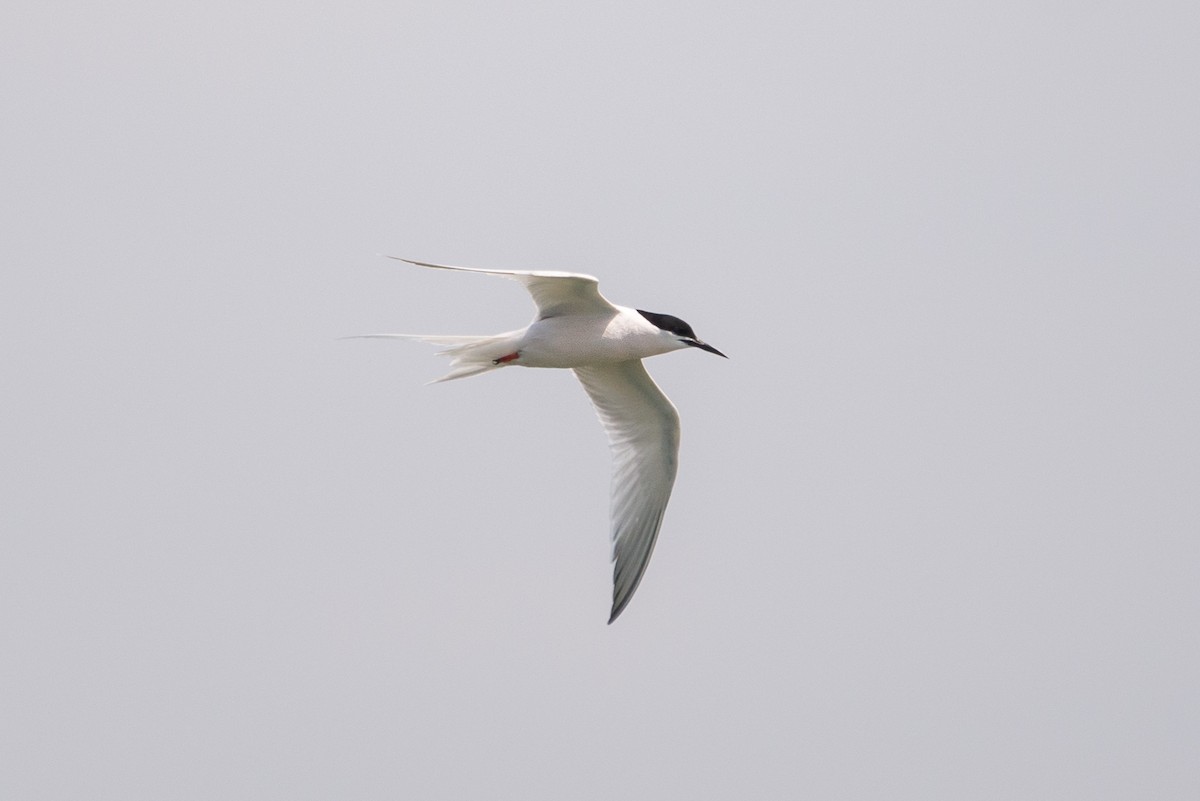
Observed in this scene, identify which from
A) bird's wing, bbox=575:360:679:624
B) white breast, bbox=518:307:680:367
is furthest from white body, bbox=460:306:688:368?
bird's wing, bbox=575:360:679:624

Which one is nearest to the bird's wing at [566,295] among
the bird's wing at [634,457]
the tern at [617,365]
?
the tern at [617,365]

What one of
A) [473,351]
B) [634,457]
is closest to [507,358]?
[473,351]

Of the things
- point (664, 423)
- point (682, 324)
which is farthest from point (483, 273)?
point (664, 423)

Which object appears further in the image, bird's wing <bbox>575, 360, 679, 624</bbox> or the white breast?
bird's wing <bbox>575, 360, 679, 624</bbox>

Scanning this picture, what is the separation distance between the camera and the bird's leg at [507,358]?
12.5 metres

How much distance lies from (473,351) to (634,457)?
2484mm

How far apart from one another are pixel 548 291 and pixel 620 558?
117 inches

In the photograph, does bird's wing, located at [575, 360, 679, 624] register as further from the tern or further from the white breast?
the white breast

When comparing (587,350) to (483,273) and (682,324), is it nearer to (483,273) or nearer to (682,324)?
(682,324)

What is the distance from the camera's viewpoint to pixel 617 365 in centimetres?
1394

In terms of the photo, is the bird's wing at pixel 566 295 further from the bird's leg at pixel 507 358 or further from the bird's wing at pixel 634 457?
the bird's wing at pixel 634 457

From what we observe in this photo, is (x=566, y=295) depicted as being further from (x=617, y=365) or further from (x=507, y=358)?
(x=617, y=365)

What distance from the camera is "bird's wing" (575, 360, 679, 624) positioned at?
Result: 14.2 m

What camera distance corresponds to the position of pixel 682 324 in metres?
12.8
